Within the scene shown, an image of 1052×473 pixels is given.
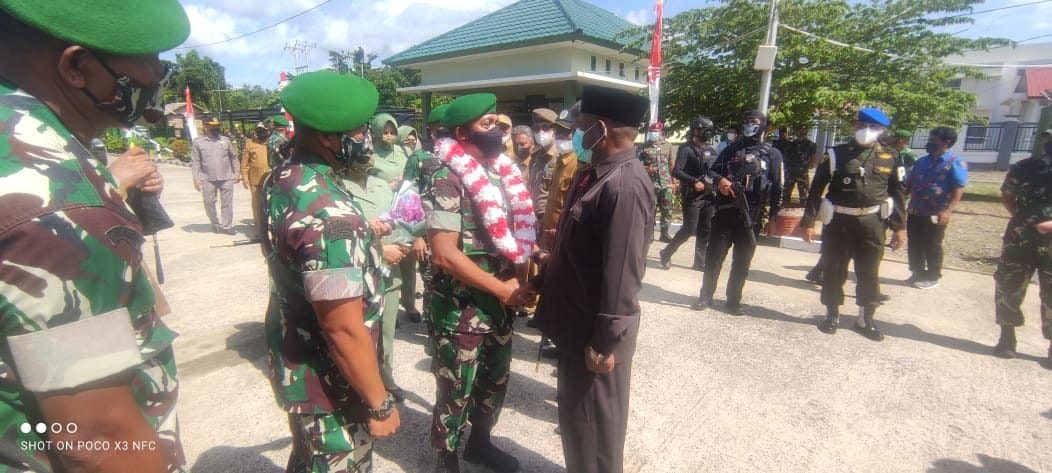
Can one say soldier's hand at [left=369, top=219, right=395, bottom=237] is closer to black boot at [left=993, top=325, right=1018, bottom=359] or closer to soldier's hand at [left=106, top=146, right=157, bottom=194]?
soldier's hand at [left=106, top=146, right=157, bottom=194]

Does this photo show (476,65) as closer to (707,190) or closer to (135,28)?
(707,190)

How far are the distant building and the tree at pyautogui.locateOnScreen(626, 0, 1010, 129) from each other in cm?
289

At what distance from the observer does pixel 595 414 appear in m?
2.06

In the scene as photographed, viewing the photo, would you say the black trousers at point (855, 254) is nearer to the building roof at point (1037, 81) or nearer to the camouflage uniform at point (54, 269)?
the camouflage uniform at point (54, 269)

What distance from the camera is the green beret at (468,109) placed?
7.68 feet

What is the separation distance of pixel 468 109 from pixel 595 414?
1.46 metres

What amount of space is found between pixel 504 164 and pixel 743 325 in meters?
3.18

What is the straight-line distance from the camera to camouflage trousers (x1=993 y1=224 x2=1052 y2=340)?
150 inches

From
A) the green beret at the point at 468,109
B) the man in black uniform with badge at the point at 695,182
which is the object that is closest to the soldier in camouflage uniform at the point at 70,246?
the green beret at the point at 468,109

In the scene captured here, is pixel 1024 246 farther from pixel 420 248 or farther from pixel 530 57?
pixel 530 57

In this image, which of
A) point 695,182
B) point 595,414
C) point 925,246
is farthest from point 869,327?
point 595,414

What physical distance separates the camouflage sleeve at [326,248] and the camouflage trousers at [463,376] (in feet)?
3.22

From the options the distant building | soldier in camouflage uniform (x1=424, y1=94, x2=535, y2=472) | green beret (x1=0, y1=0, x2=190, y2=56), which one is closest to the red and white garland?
soldier in camouflage uniform (x1=424, y1=94, x2=535, y2=472)

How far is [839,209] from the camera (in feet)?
14.1
